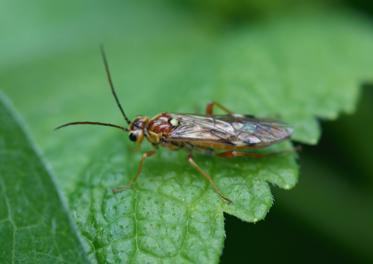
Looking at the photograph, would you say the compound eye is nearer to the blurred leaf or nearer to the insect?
the insect

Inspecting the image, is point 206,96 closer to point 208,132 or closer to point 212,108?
point 212,108

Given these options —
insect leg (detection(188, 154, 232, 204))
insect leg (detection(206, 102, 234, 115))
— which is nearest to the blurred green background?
insect leg (detection(188, 154, 232, 204))

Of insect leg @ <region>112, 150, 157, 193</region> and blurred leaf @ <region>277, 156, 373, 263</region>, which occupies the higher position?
insect leg @ <region>112, 150, 157, 193</region>

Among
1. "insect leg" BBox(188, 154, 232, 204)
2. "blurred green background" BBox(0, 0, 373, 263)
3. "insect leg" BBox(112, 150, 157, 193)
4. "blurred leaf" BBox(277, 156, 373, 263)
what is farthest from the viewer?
"blurred leaf" BBox(277, 156, 373, 263)

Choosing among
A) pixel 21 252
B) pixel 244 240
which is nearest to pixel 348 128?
pixel 244 240

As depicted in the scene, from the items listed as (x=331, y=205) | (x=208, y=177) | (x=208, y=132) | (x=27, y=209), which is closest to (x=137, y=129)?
(x=208, y=132)

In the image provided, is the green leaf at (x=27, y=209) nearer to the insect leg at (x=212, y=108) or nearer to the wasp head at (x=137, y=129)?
the wasp head at (x=137, y=129)
